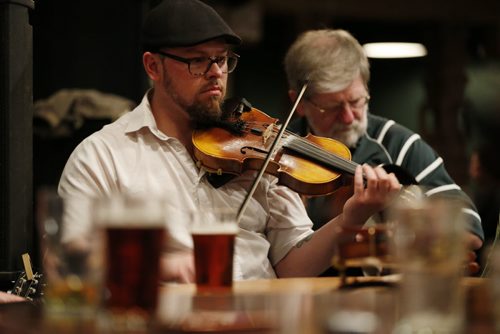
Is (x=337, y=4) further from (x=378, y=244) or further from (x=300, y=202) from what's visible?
(x=378, y=244)

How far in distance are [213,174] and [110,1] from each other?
8.26 feet

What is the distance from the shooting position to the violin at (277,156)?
8.08 feet

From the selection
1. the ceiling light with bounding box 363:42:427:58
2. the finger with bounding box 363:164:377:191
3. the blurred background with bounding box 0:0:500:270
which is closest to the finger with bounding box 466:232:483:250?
the blurred background with bounding box 0:0:500:270

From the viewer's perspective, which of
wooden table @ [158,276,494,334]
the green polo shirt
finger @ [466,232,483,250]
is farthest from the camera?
the green polo shirt

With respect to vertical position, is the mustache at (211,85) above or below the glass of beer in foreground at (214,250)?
above

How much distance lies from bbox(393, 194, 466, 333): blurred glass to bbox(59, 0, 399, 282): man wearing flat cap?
1.22 meters

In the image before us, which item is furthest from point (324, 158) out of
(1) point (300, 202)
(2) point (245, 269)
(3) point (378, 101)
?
(3) point (378, 101)

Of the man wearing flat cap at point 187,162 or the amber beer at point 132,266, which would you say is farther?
the man wearing flat cap at point 187,162

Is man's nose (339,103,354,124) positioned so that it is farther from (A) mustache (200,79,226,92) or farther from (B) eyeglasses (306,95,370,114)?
(A) mustache (200,79,226,92)

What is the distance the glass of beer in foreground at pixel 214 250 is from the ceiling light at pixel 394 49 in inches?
274

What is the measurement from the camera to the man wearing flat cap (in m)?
2.42

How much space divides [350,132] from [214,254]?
5.78 feet

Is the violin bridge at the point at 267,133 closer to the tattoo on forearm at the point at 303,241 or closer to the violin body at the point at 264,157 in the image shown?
the violin body at the point at 264,157

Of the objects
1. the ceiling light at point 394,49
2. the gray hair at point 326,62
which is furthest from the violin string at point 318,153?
the ceiling light at point 394,49
